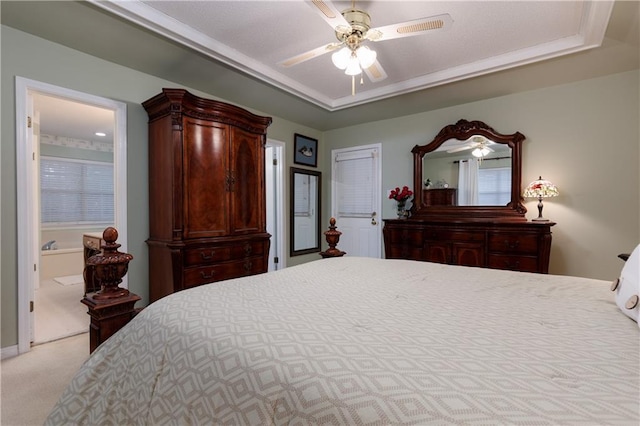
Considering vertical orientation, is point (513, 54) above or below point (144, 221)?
above

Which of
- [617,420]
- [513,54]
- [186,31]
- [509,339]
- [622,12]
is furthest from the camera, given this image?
[513,54]

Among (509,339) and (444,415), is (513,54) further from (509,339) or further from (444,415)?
(444,415)

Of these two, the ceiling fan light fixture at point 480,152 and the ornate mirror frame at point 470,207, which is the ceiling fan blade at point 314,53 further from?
the ceiling fan light fixture at point 480,152

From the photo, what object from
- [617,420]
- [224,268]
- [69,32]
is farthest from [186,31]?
[617,420]

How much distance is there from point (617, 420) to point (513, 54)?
3.24 metres

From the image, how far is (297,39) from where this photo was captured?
2.64 metres

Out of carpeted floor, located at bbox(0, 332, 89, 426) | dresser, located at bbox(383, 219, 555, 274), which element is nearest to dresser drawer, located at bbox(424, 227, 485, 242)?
dresser, located at bbox(383, 219, 555, 274)

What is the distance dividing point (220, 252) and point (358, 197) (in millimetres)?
2543

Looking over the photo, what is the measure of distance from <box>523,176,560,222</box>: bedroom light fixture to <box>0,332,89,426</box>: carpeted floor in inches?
162

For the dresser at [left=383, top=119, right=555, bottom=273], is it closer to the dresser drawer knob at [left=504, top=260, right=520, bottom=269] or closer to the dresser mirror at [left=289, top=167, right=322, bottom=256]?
the dresser drawer knob at [left=504, top=260, right=520, bottom=269]

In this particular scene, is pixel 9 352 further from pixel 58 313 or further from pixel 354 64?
pixel 354 64

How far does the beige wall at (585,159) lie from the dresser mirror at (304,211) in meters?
2.55

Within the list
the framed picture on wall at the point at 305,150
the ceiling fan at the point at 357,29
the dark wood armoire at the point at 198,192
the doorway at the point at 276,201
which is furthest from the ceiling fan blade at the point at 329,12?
the framed picture on wall at the point at 305,150

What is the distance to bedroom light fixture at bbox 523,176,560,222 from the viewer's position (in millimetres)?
3084
